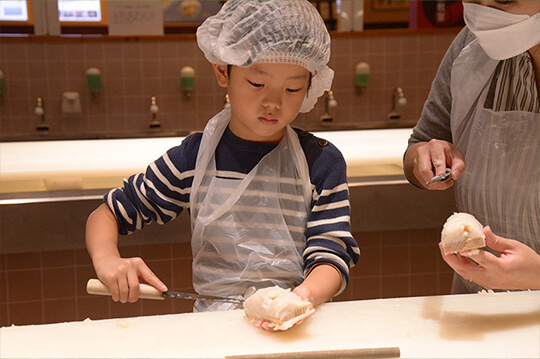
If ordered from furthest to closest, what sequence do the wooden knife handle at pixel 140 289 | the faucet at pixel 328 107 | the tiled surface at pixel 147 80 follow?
the faucet at pixel 328 107, the tiled surface at pixel 147 80, the wooden knife handle at pixel 140 289

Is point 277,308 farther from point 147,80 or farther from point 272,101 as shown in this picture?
point 147,80

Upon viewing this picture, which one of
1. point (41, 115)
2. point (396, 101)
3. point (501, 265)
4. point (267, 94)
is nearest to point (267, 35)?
point (267, 94)

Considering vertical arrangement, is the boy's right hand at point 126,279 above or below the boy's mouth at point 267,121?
below

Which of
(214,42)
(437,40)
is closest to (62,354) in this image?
(214,42)

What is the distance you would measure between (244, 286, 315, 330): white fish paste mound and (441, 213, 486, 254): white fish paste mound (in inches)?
10.7

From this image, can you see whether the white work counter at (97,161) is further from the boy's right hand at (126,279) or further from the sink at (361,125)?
the sink at (361,125)

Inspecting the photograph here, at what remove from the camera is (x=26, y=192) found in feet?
5.69

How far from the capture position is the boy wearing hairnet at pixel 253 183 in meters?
1.20

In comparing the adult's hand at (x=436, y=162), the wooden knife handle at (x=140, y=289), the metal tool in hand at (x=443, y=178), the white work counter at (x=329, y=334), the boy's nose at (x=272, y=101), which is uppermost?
the boy's nose at (x=272, y=101)

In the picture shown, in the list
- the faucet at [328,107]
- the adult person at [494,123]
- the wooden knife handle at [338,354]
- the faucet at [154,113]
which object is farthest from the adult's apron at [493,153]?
the faucet at [154,113]

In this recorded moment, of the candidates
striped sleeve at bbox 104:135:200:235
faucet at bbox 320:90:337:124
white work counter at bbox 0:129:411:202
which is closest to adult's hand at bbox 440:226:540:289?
striped sleeve at bbox 104:135:200:235

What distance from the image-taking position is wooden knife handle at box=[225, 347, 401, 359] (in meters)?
0.88

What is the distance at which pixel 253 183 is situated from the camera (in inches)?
51.4

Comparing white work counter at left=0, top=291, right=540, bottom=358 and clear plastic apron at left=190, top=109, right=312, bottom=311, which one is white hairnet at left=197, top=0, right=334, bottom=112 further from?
white work counter at left=0, top=291, right=540, bottom=358
